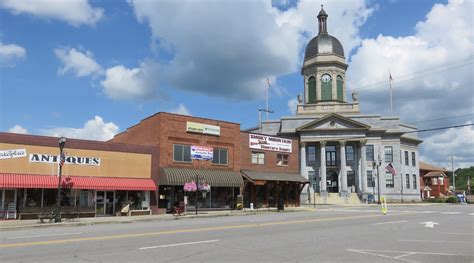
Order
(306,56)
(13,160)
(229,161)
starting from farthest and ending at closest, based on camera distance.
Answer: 1. (306,56)
2. (229,161)
3. (13,160)

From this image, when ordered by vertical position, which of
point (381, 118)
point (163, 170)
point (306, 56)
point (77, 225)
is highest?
point (306, 56)

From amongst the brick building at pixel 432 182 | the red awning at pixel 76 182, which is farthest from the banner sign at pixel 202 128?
the brick building at pixel 432 182

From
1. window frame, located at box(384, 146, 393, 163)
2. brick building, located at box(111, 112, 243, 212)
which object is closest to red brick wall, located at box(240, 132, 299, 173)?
brick building, located at box(111, 112, 243, 212)

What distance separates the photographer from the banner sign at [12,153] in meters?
26.2

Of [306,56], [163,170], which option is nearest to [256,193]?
[163,170]

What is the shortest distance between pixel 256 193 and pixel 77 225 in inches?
861

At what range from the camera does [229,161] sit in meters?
39.5

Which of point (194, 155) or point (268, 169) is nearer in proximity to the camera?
point (194, 155)

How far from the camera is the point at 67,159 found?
28781 millimetres

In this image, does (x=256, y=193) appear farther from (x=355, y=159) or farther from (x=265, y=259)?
(x=265, y=259)

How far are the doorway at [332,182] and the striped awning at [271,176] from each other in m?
21.3

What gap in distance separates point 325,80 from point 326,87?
46.6 inches

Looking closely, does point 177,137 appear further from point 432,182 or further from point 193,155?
point 432,182

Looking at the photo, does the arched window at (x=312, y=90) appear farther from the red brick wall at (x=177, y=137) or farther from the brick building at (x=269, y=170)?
the red brick wall at (x=177, y=137)
